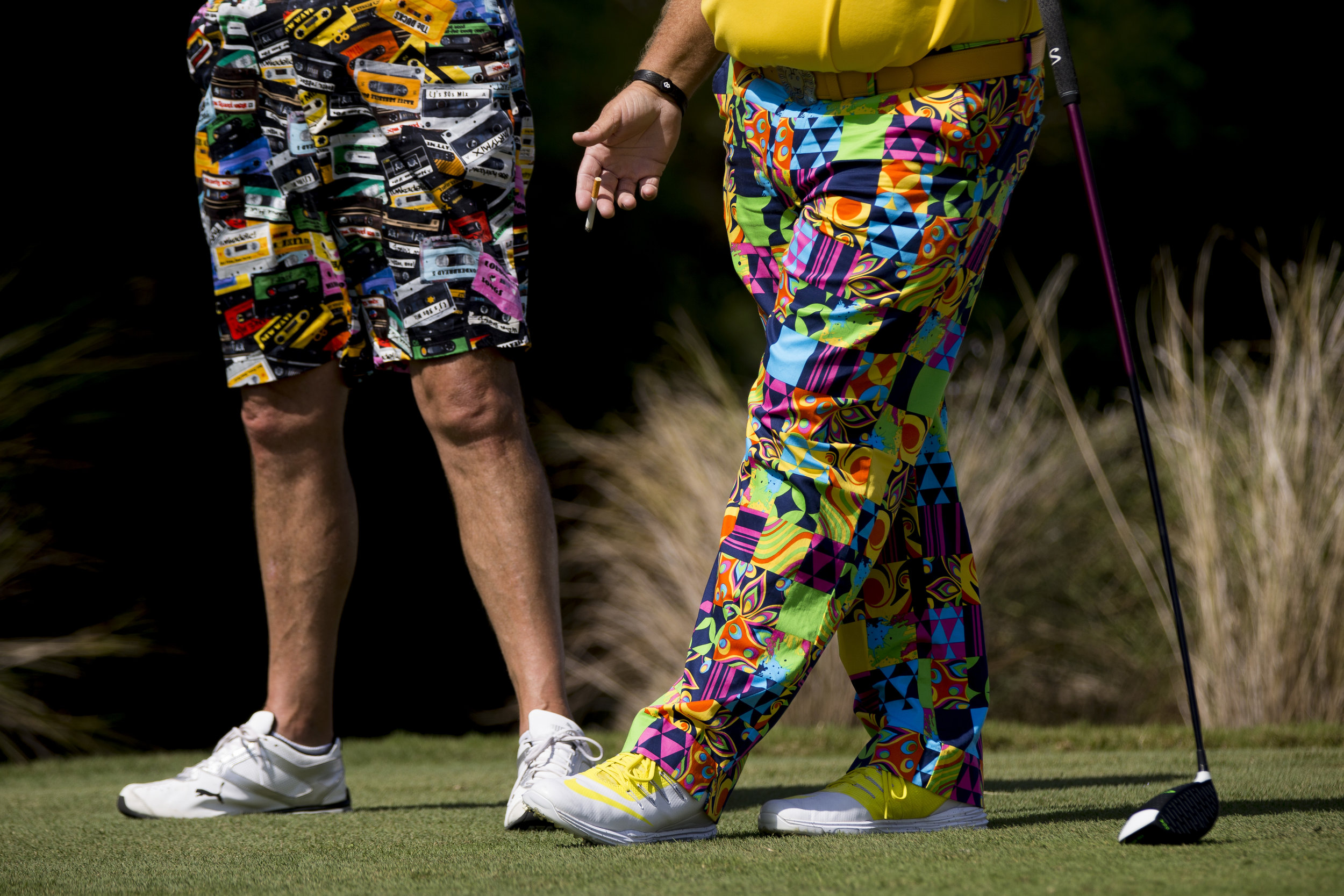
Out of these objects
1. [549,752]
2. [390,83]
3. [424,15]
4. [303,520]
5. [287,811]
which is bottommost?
[287,811]

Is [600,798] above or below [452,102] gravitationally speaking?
below

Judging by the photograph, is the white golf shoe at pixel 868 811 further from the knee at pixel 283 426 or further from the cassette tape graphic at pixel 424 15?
the cassette tape graphic at pixel 424 15

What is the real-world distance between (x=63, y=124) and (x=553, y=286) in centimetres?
219

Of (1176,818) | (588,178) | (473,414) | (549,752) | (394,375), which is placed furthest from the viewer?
(394,375)

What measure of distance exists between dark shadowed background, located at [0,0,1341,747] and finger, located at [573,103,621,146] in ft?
11.1

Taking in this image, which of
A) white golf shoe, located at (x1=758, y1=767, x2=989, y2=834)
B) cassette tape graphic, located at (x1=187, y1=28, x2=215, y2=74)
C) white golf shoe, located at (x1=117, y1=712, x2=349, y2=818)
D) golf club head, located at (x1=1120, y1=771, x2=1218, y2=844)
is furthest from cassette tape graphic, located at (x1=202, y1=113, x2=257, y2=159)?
golf club head, located at (x1=1120, y1=771, x2=1218, y2=844)

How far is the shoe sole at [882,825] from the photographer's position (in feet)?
5.52

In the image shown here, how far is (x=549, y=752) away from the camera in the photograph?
1.93 meters

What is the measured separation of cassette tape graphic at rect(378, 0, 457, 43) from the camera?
215cm

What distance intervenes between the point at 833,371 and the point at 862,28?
1.32 ft

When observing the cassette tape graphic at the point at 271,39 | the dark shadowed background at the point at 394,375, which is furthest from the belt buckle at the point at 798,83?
the dark shadowed background at the point at 394,375

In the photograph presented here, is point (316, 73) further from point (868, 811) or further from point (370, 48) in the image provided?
point (868, 811)

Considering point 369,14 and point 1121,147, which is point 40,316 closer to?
point 369,14

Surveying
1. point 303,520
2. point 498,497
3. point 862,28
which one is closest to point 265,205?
point 303,520
